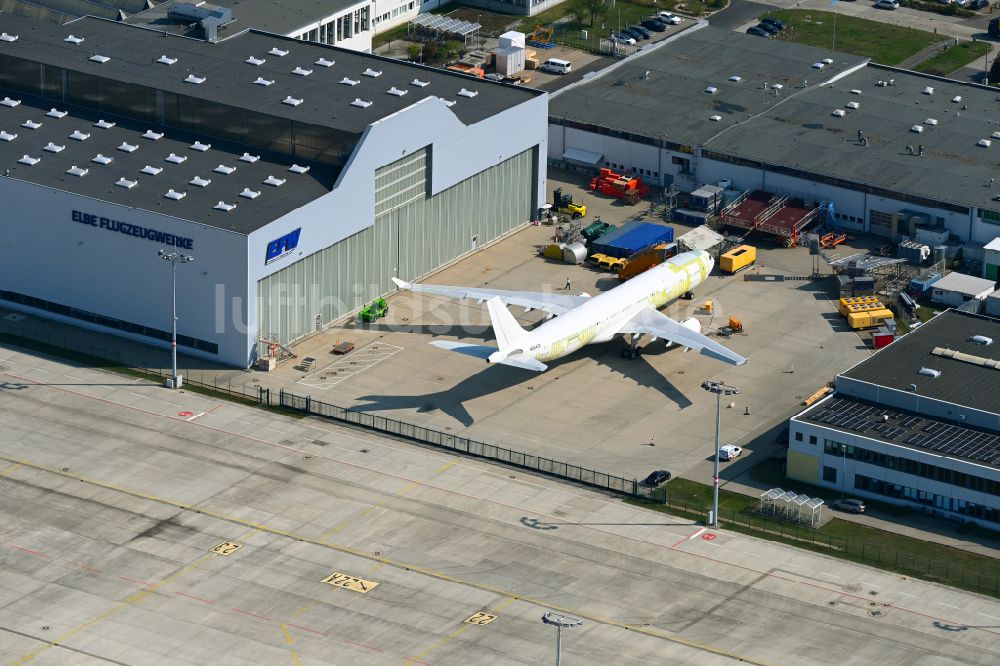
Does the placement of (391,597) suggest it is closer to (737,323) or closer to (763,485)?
(763,485)

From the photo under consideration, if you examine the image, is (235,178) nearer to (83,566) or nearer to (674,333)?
(674,333)

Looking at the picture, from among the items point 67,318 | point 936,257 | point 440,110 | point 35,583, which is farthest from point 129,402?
point 936,257

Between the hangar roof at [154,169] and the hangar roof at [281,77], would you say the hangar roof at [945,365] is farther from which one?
the hangar roof at [154,169]

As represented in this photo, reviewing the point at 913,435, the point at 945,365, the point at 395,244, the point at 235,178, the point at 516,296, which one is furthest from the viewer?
the point at 395,244

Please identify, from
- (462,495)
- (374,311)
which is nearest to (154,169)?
(374,311)

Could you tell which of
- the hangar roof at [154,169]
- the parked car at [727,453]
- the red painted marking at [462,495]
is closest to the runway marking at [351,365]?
the red painted marking at [462,495]

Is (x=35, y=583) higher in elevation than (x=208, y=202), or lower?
lower
